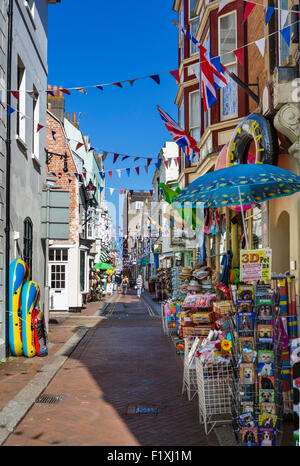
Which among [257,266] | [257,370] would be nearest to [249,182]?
[257,266]

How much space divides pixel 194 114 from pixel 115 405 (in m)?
13.0

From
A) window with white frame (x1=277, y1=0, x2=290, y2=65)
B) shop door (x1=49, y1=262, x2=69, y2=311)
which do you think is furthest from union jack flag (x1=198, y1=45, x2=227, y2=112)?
shop door (x1=49, y1=262, x2=69, y2=311)

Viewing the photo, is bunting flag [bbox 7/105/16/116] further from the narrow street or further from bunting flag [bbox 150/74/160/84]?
the narrow street

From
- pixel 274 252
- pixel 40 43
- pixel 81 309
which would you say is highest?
pixel 40 43

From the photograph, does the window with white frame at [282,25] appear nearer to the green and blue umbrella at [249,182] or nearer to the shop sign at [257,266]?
the green and blue umbrella at [249,182]

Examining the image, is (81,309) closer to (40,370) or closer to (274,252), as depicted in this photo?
(40,370)

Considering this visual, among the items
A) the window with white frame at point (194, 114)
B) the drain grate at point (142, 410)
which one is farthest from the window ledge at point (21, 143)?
the window with white frame at point (194, 114)

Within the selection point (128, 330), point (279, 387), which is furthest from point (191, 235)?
point (279, 387)

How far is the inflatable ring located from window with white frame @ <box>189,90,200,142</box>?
7697 mm

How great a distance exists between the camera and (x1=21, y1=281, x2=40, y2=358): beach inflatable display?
9.73 metres

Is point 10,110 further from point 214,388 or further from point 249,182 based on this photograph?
point 214,388

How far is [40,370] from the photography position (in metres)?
8.83

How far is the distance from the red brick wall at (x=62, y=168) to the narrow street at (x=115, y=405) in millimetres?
12579
